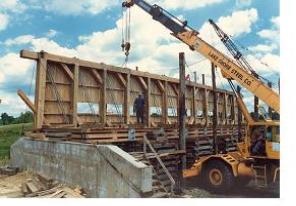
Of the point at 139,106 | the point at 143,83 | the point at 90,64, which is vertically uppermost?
the point at 90,64

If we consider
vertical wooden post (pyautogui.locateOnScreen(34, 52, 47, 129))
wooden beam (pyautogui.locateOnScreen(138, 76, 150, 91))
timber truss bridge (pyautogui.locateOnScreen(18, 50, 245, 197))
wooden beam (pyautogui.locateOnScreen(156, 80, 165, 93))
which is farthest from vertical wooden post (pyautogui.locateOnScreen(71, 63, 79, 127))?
wooden beam (pyautogui.locateOnScreen(156, 80, 165, 93))

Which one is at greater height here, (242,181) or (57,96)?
(57,96)

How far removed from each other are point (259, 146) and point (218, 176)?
71.0 inches

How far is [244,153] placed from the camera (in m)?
14.4

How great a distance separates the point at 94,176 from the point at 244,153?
17.1 ft

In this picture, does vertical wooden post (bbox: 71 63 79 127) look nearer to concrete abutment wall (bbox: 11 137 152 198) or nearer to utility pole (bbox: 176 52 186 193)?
concrete abutment wall (bbox: 11 137 152 198)

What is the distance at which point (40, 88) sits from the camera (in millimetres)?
16391

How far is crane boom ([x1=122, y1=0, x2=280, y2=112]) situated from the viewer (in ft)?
47.4

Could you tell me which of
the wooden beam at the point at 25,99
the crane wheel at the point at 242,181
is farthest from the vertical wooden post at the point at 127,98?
the crane wheel at the point at 242,181

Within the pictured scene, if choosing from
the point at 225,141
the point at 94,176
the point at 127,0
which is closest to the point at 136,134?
the point at 94,176

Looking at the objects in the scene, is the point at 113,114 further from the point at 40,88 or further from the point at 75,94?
the point at 40,88

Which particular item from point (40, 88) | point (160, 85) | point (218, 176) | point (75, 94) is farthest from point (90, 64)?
point (218, 176)

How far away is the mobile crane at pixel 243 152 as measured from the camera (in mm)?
13586

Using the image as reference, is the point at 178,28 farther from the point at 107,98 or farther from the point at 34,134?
the point at 34,134
